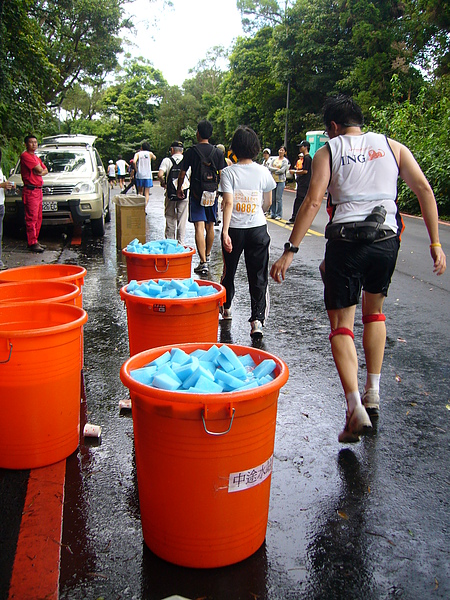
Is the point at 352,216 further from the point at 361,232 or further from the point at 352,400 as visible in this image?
the point at 352,400

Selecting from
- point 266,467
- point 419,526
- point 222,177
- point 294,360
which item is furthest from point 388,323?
point 266,467

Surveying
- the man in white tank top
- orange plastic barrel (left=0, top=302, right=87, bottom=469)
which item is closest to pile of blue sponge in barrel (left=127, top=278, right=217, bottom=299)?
orange plastic barrel (left=0, top=302, right=87, bottom=469)

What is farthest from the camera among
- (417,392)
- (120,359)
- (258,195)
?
(258,195)

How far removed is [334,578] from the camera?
2.37m

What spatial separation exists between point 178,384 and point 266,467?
52 centimetres

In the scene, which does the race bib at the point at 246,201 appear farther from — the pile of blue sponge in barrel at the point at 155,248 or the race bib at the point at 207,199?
the race bib at the point at 207,199

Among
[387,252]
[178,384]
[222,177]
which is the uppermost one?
[222,177]

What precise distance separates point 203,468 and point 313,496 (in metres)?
0.99

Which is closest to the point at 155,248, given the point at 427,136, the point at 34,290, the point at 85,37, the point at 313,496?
the point at 34,290

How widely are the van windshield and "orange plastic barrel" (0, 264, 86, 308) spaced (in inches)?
337

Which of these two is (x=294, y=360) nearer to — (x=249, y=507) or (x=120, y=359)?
(x=120, y=359)

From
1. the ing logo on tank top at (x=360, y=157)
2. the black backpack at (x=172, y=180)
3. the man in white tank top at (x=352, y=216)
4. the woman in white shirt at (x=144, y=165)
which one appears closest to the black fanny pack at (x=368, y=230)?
the man in white tank top at (x=352, y=216)

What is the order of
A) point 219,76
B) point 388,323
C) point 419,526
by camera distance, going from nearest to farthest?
1. point 419,526
2. point 388,323
3. point 219,76

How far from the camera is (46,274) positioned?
4.58 metres
